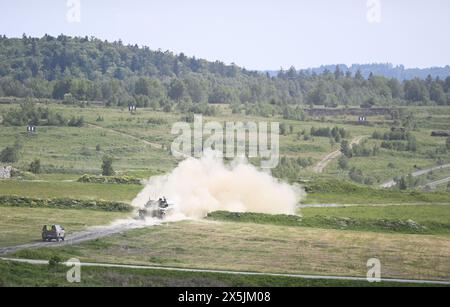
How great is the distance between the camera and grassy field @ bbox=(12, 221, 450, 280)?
180 feet

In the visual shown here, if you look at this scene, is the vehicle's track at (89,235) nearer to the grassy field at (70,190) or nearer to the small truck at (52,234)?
the small truck at (52,234)

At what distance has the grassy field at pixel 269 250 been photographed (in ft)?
180

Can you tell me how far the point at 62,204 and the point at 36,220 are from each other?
346 inches

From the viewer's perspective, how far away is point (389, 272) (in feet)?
178

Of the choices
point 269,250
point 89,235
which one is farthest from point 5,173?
point 269,250

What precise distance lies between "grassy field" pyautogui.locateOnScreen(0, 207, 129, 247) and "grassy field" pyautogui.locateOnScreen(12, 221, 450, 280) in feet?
15.8

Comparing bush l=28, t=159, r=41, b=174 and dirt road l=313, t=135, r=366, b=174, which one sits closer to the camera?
bush l=28, t=159, r=41, b=174

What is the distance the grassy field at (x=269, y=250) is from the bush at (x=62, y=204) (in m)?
9.42

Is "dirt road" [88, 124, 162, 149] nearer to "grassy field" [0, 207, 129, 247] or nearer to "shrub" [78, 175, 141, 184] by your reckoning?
"shrub" [78, 175, 141, 184]

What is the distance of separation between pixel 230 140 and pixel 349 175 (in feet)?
79.6

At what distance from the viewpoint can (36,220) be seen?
7019 centimetres

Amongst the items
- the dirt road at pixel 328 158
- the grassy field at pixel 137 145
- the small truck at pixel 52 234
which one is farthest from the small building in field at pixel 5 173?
the dirt road at pixel 328 158

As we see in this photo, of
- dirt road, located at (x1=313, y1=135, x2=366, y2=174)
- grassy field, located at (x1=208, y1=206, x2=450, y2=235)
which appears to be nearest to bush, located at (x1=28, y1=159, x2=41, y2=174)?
grassy field, located at (x1=208, y1=206, x2=450, y2=235)
